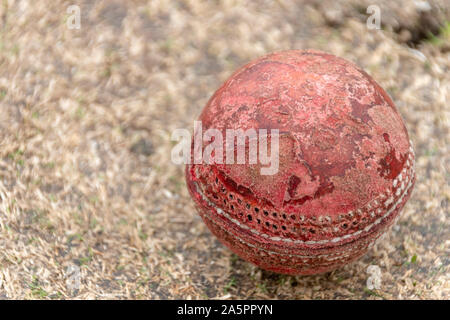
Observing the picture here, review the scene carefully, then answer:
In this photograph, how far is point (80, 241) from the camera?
344cm

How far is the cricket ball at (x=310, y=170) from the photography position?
2.45 meters

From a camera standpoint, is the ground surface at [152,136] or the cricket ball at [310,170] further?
the ground surface at [152,136]

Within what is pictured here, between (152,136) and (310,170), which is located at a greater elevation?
(152,136)

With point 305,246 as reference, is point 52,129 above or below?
above

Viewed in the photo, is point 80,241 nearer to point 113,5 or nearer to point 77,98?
point 77,98

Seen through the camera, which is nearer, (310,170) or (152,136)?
(310,170)

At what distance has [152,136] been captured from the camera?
414 cm

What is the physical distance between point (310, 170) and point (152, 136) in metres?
2.03

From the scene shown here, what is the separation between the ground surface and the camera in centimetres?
327

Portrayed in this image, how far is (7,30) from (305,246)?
3441 mm

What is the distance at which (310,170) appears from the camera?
2428 millimetres

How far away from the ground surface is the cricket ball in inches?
30.3

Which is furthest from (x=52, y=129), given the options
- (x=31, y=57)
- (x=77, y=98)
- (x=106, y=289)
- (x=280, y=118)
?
(x=280, y=118)

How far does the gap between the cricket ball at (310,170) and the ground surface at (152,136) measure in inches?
30.3
